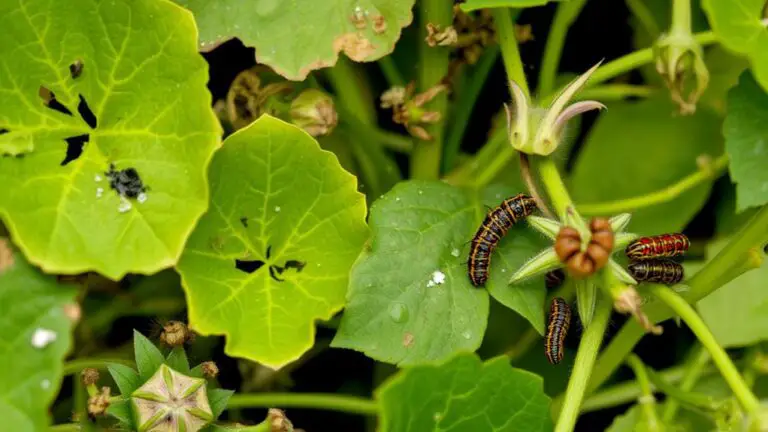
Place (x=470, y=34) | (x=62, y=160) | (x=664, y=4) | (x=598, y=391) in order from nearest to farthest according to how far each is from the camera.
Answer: (x=62, y=160)
(x=470, y=34)
(x=598, y=391)
(x=664, y=4)

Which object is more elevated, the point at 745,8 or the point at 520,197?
the point at 745,8

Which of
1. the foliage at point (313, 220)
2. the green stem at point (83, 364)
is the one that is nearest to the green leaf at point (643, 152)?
the foliage at point (313, 220)

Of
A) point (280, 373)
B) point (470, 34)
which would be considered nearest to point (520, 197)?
point (470, 34)

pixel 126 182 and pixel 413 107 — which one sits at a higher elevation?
pixel 413 107

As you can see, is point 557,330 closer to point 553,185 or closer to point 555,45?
point 553,185

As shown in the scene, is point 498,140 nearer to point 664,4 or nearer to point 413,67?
point 413,67

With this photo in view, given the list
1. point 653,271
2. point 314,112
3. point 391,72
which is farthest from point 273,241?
point 653,271

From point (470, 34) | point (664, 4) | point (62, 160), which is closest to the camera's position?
point (62, 160)
